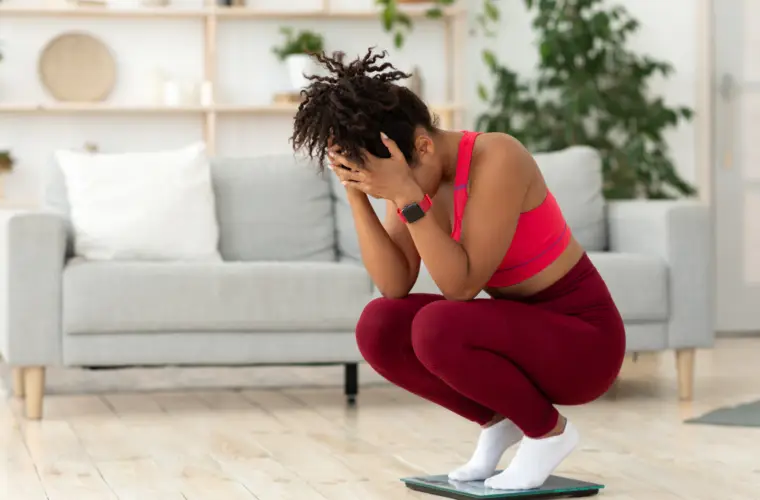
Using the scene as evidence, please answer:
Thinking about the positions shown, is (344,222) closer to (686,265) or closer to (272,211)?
(272,211)

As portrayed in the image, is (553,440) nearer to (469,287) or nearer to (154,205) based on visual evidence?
(469,287)

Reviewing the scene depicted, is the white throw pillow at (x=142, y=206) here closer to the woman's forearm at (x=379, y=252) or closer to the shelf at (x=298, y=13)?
the woman's forearm at (x=379, y=252)

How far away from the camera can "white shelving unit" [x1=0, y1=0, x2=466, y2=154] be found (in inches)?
226

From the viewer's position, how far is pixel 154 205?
404cm

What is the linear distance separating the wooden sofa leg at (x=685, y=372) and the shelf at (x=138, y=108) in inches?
80.2

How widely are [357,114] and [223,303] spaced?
1.62m

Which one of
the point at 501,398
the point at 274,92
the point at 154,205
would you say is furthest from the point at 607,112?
the point at 501,398

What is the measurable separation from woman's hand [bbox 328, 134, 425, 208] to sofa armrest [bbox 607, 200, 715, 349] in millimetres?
1895

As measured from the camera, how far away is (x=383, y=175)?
7.20 feet

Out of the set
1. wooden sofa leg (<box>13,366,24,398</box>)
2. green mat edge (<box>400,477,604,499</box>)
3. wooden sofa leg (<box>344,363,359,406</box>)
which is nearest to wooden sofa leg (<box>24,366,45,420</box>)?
wooden sofa leg (<box>13,366,24,398</box>)

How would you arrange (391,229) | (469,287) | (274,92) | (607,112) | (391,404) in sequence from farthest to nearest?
(274,92)
(607,112)
(391,404)
(391,229)
(469,287)

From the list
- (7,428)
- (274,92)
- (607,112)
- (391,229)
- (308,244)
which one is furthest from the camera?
(274,92)

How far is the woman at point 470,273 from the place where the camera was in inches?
87.7

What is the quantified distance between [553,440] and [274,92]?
12.9ft
